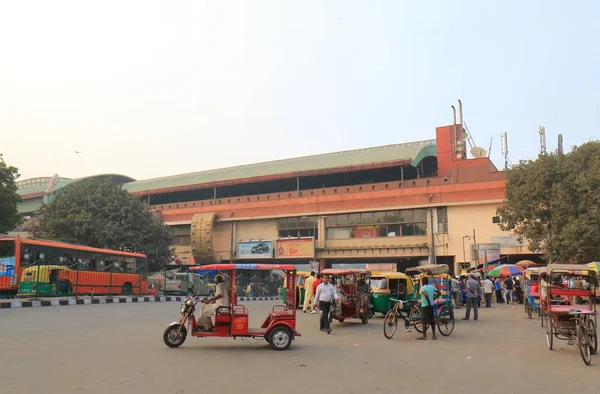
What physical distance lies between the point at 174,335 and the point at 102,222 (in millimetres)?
31809

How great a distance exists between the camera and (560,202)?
26.5 m

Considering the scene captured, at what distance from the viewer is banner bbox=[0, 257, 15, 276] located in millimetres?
21047

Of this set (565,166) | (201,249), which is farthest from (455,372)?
(201,249)

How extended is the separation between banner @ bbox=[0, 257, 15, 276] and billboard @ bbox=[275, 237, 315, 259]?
28452 mm

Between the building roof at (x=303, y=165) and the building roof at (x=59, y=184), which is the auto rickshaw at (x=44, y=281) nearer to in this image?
the building roof at (x=303, y=165)

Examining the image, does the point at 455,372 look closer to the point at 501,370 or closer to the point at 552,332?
the point at 501,370

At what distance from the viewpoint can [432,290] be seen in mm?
11188

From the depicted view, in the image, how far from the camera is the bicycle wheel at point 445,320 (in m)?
11.9

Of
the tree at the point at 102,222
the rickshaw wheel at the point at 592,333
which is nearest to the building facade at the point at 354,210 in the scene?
the tree at the point at 102,222

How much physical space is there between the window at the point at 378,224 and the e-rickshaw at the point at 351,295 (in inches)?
1097

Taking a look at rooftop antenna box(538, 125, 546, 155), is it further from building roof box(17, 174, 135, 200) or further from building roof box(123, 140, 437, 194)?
building roof box(17, 174, 135, 200)

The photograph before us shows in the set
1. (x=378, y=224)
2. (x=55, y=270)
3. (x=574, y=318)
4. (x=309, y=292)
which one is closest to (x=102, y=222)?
(x=55, y=270)

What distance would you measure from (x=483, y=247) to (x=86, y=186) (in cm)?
3093

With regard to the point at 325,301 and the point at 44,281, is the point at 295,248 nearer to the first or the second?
the point at 44,281
